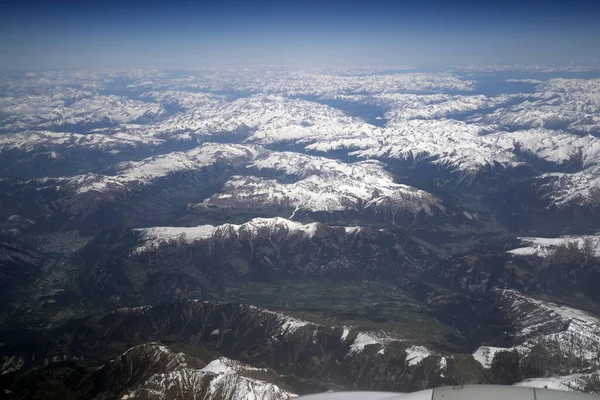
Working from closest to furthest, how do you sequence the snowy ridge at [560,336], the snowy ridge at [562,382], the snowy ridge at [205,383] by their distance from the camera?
the snowy ridge at [205,383], the snowy ridge at [562,382], the snowy ridge at [560,336]

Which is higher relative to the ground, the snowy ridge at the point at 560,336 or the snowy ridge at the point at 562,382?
the snowy ridge at the point at 562,382

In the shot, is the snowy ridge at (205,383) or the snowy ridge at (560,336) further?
the snowy ridge at (560,336)

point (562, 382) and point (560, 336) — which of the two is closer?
point (562, 382)

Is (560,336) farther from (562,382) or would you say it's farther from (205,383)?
(205,383)

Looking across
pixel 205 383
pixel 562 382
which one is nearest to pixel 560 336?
pixel 562 382

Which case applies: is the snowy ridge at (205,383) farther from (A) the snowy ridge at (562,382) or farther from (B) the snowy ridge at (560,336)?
(B) the snowy ridge at (560,336)

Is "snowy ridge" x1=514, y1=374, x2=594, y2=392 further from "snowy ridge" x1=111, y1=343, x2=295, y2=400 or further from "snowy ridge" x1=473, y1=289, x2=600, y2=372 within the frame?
"snowy ridge" x1=111, y1=343, x2=295, y2=400

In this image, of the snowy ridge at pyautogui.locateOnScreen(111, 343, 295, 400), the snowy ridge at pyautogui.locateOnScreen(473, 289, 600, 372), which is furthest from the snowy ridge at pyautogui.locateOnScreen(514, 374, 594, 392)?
the snowy ridge at pyautogui.locateOnScreen(111, 343, 295, 400)

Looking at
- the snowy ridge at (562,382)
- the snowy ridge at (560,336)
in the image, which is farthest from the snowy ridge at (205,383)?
the snowy ridge at (560,336)

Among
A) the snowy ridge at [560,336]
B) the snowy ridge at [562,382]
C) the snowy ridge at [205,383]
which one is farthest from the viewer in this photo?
the snowy ridge at [560,336]

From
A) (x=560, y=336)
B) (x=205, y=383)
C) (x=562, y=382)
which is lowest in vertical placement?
(x=205, y=383)

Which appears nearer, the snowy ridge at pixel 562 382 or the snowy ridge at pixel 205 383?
the snowy ridge at pixel 205 383
